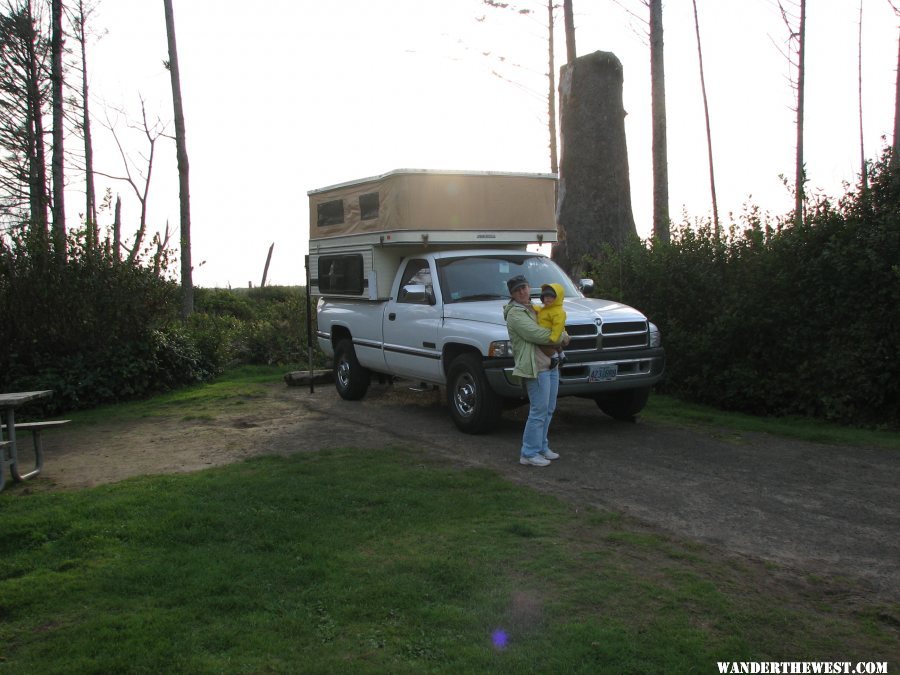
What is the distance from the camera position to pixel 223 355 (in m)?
15.4

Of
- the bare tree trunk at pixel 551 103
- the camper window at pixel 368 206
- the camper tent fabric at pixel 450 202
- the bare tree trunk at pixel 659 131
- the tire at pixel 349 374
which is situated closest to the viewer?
the camper tent fabric at pixel 450 202

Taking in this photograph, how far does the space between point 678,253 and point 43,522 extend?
8.73 metres

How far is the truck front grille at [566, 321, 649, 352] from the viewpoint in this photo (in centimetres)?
871

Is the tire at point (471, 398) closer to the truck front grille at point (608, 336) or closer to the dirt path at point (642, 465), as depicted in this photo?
the dirt path at point (642, 465)

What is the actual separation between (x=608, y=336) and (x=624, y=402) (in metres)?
1.21

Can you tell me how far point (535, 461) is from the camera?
7656 millimetres

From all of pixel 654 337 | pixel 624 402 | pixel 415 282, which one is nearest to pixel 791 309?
pixel 654 337

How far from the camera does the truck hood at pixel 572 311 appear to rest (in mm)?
8875

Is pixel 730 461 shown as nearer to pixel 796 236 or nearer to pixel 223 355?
pixel 796 236

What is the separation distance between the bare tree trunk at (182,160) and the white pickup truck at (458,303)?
322 inches

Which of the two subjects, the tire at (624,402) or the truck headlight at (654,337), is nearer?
the truck headlight at (654,337)

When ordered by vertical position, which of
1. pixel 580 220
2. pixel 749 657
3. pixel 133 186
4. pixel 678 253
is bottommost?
pixel 749 657

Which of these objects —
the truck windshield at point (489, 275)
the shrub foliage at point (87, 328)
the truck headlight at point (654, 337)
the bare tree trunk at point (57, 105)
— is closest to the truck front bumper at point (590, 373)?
the truck headlight at point (654, 337)

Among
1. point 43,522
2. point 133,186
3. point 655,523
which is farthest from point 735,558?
point 133,186
